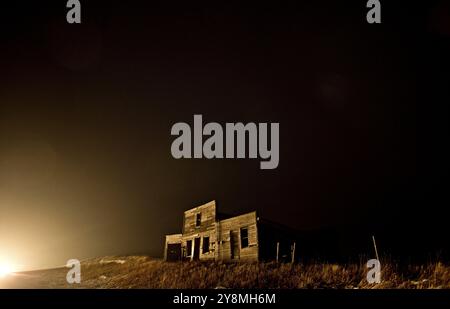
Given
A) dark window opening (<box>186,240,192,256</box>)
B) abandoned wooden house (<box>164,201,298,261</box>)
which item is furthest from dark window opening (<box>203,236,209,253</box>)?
dark window opening (<box>186,240,192,256</box>)

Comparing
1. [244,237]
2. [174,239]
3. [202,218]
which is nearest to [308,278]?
[244,237]

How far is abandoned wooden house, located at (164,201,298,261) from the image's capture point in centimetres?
2188

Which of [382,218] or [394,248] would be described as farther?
[382,218]

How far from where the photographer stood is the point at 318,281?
44.8ft

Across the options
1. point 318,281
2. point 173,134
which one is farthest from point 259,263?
point 173,134

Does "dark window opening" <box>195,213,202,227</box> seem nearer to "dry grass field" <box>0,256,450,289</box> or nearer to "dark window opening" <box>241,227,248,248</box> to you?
"dark window opening" <box>241,227,248,248</box>

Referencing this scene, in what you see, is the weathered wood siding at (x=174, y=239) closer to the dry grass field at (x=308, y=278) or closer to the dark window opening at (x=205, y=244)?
the dark window opening at (x=205, y=244)

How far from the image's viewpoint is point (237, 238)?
23.7m

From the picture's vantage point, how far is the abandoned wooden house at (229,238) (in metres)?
21.9

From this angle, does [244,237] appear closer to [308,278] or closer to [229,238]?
[229,238]

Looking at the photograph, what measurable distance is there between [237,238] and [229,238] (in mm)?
840

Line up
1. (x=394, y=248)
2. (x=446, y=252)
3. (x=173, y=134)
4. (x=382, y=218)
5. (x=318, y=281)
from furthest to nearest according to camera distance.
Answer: (x=382, y=218) < (x=394, y=248) < (x=446, y=252) < (x=173, y=134) < (x=318, y=281)
